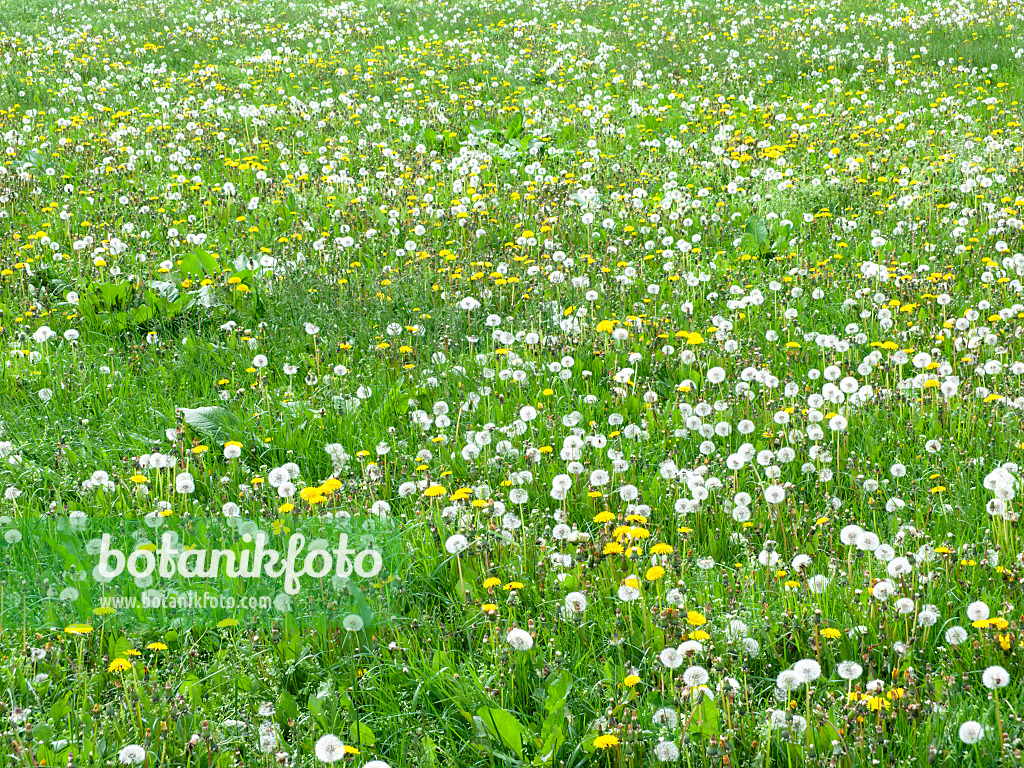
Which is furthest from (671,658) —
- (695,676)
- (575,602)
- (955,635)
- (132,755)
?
(132,755)

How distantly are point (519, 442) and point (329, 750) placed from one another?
191cm

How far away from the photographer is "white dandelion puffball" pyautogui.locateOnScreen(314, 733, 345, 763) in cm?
213

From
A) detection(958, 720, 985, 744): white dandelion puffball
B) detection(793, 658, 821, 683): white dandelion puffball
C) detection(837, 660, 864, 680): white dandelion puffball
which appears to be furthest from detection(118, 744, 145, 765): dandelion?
detection(958, 720, 985, 744): white dandelion puffball

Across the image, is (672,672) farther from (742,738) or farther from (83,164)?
(83,164)

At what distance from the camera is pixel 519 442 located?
12.8ft

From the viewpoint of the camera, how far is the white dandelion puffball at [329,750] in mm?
2127

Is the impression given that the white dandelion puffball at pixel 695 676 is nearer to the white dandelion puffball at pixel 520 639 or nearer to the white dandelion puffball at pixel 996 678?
the white dandelion puffball at pixel 520 639

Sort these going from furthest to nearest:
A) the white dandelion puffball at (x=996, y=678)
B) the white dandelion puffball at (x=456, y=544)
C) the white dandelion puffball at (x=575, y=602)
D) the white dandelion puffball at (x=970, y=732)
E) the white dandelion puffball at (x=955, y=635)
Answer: the white dandelion puffball at (x=456, y=544) < the white dandelion puffball at (x=575, y=602) < the white dandelion puffball at (x=955, y=635) < the white dandelion puffball at (x=996, y=678) < the white dandelion puffball at (x=970, y=732)

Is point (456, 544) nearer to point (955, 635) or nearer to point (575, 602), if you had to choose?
point (575, 602)

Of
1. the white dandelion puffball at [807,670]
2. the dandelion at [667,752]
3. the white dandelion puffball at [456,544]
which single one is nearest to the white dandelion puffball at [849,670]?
the white dandelion puffball at [807,670]

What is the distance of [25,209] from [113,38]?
8737mm

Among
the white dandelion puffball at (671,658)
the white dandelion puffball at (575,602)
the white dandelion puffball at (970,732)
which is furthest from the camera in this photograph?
the white dandelion puffball at (575,602)

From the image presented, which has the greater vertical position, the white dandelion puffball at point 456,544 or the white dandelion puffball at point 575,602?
the white dandelion puffball at point 575,602

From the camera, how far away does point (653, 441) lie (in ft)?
12.8
